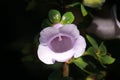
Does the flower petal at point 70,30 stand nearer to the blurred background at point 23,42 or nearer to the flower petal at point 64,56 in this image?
the flower petal at point 64,56

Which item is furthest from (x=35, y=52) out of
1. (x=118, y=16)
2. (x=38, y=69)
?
(x=118, y=16)

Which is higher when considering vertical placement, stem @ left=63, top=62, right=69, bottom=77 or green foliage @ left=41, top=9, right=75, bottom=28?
green foliage @ left=41, top=9, right=75, bottom=28

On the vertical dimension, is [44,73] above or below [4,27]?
below

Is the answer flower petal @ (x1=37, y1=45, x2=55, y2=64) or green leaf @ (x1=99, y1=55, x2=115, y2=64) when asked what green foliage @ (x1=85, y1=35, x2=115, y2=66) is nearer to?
green leaf @ (x1=99, y1=55, x2=115, y2=64)

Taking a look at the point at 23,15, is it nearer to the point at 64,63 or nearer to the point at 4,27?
the point at 4,27

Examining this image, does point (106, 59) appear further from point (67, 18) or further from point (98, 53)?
point (67, 18)

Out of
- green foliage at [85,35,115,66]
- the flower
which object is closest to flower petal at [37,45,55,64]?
the flower

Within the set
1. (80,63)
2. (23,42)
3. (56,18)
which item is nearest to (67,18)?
(56,18)
